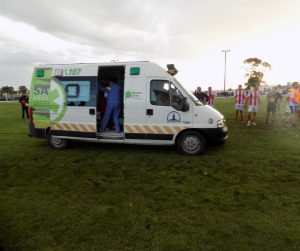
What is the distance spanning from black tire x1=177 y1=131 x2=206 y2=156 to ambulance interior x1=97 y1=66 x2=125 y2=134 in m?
1.92

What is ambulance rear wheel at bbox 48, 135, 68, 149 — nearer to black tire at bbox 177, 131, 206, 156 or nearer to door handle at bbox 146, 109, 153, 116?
door handle at bbox 146, 109, 153, 116

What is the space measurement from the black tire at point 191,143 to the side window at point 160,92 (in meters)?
1.03

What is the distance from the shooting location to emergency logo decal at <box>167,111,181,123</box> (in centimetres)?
747

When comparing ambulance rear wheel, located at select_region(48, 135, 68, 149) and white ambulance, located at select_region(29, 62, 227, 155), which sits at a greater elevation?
white ambulance, located at select_region(29, 62, 227, 155)

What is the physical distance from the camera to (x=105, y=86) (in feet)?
29.9

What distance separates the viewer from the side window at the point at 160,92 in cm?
749

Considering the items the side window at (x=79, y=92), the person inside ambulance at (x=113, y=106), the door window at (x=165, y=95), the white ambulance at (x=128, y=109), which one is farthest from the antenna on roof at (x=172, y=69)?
the side window at (x=79, y=92)

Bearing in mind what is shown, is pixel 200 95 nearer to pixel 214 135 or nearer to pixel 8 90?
pixel 214 135

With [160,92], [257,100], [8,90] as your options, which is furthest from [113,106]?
[8,90]

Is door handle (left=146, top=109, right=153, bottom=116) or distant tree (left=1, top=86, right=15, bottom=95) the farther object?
distant tree (left=1, top=86, right=15, bottom=95)

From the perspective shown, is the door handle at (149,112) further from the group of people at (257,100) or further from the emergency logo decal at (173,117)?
the group of people at (257,100)

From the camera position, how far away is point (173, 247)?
3.47 meters

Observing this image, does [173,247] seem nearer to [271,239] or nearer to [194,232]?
[194,232]

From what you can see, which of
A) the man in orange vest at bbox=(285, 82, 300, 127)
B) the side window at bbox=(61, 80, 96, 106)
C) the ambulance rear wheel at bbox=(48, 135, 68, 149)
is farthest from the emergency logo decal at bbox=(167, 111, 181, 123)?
the man in orange vest at bbox=(285, 82, 300, 127)
